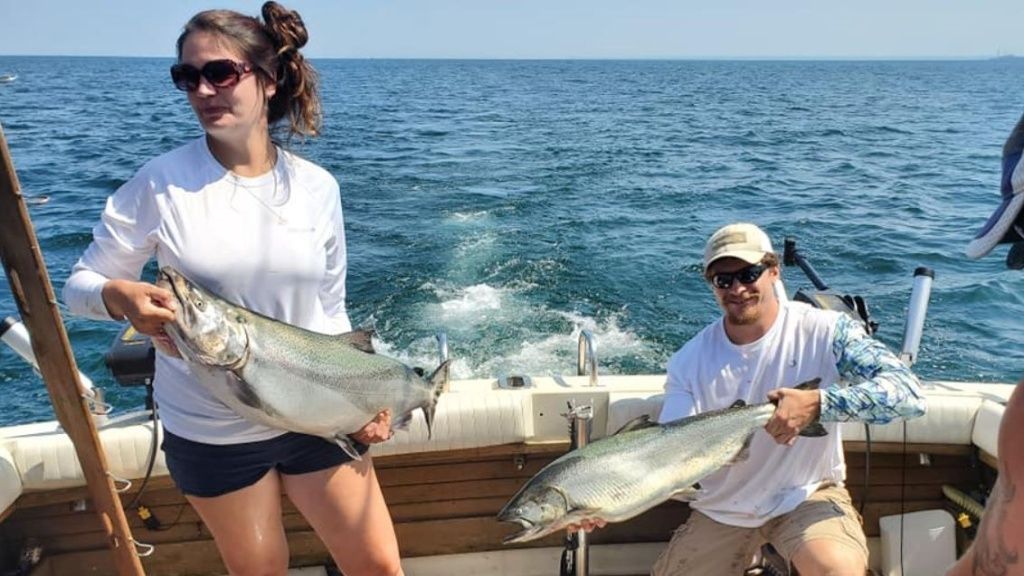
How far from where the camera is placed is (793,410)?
2.67 m

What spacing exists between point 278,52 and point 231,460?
3.90 feet

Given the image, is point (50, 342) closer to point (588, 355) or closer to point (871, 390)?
point (588, 355)

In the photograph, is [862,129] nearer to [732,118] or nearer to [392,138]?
[732,118]

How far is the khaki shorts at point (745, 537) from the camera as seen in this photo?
9.55 ft

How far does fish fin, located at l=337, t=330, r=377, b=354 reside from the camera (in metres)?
2.45

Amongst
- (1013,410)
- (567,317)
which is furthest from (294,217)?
(567,317)

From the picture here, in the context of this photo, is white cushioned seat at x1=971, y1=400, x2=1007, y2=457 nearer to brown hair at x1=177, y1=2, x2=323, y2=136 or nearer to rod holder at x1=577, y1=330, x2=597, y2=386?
rod holder at x1=577, y1=330, x2=597, y2=386

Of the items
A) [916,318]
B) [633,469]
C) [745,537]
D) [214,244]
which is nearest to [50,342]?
[214,244]

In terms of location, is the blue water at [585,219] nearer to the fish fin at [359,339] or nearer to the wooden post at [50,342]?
the fish fin at [359,339]

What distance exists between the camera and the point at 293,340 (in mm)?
2262

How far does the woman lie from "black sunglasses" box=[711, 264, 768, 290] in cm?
133

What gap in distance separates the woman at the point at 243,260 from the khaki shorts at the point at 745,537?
1.16 m

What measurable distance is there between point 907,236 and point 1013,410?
13208 millimetres

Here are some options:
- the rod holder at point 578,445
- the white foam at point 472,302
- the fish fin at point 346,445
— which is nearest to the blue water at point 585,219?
the white foam at point 472,302
